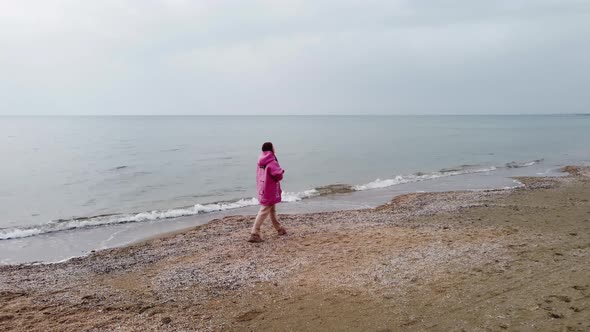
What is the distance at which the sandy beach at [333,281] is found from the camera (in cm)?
593

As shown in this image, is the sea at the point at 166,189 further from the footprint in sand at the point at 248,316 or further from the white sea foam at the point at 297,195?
the footprint in sand at the point at 248,316

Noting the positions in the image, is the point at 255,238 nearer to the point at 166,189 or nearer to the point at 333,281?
the point at 333,281

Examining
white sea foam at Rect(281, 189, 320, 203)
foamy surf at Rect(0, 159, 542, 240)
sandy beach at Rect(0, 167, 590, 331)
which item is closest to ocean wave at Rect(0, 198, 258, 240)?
foamy surf at Rect(0, 159, 542, 240)

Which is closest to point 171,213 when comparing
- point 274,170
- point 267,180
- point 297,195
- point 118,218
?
point 118,218

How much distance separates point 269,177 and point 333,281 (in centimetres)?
351

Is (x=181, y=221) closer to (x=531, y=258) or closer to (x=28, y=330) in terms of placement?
(x=28, y=330)

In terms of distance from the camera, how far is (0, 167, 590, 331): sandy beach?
593 centimetres

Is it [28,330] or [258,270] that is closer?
[28,330]

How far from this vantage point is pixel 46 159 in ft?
132

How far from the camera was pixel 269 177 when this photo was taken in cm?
1019

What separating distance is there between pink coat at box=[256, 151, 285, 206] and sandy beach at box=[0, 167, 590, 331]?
1.16m

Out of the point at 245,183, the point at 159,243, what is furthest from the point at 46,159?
the point at 159,243

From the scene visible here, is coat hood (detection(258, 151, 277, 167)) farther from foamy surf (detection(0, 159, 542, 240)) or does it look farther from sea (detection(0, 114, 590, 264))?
foamy surf (detection(0, 159, 542, 240))

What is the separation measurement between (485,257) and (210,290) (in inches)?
210
